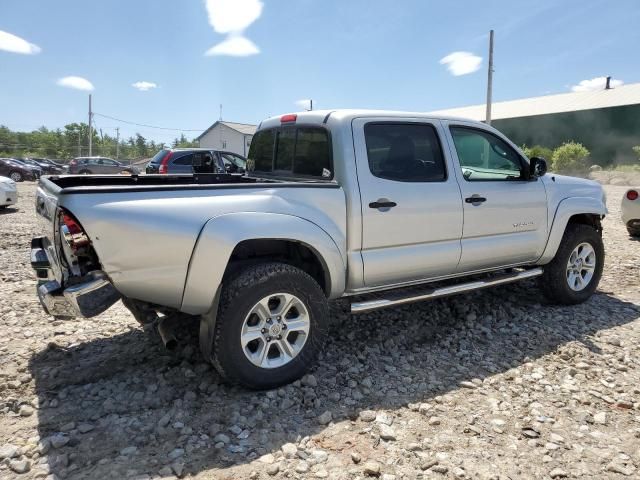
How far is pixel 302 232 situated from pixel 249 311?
0.62 metres

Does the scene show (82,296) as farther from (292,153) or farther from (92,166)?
(92,166)

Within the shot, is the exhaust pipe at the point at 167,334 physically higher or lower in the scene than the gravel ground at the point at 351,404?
higher

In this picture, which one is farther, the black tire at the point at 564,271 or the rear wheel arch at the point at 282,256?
the black tire at the point at 564,271

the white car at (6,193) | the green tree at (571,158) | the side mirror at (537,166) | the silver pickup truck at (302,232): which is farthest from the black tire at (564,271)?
the green tree at (571,158)

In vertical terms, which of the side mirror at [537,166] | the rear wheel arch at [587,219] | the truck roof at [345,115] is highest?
the truck roof at [345,115]

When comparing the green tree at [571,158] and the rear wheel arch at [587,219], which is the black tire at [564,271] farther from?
the green tree at [571,158]

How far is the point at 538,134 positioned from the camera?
119 ft

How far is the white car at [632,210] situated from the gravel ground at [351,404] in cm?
434

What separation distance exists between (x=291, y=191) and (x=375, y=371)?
58.8 inches

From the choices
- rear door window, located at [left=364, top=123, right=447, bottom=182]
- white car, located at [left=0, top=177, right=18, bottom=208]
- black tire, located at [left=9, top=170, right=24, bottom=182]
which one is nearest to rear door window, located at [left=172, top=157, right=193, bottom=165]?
white car, located at [left=0, top=177, right=18, bottom=208]

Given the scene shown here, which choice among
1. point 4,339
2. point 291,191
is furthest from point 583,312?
point 4,339

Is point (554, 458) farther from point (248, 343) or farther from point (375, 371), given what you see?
point (248, 343)

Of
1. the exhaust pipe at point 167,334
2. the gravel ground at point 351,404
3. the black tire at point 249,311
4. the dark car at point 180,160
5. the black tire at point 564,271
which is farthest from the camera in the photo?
the dark car at point 180,160

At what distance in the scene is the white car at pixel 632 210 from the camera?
325 inches
